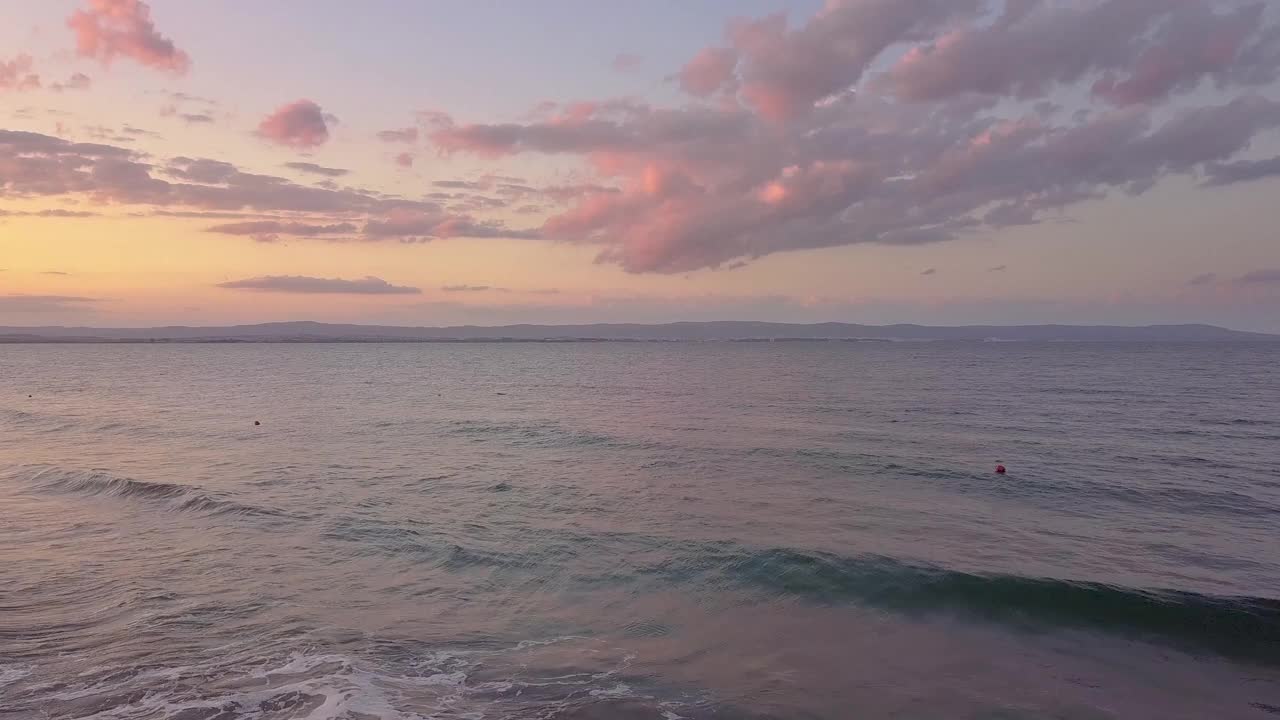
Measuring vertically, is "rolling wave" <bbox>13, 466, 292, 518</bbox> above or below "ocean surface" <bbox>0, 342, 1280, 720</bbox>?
below

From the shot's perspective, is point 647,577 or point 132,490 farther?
point 132,490

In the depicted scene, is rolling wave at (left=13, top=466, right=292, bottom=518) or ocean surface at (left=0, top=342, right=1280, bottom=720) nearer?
ocean surface at (left=0, top=342, right=1280, bottom=720)

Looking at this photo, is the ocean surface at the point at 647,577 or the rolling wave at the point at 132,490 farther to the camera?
the rolling wave at the point at 132,490

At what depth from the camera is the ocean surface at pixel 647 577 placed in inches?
486

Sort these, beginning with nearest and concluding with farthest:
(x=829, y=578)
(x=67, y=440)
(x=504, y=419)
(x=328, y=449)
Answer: (x=829, y=578), (x=328, y=449), (x=67, y=440), (x=504, y=419)

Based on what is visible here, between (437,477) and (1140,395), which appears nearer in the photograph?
(437,477)

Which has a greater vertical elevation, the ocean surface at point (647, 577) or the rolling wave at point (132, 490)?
the ocean surface at point (647, 577)

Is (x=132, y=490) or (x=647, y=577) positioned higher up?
(x=647, y=577)

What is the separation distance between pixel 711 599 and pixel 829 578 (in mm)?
3183

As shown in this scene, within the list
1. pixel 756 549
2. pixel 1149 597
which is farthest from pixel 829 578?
pixel 1149 597

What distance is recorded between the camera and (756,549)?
2006cm

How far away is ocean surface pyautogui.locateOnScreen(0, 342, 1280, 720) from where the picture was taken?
1234cm

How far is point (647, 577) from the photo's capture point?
719 inches

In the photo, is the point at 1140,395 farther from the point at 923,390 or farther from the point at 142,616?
the point at 142,616
